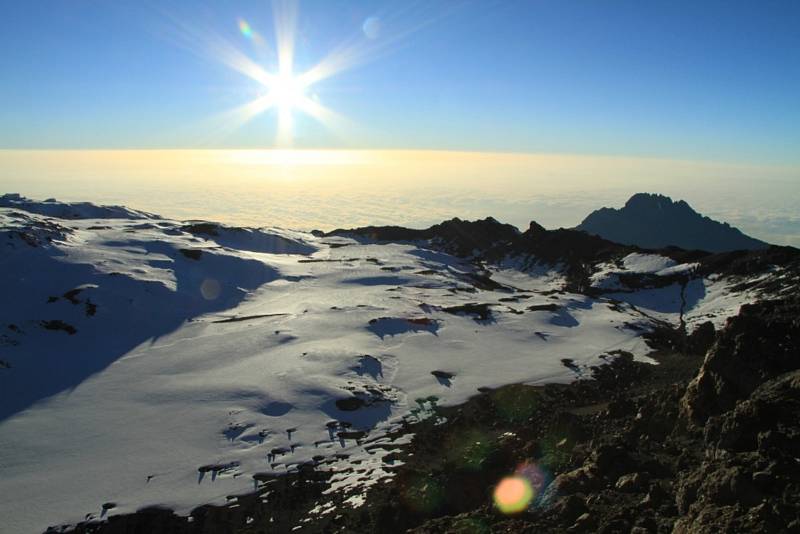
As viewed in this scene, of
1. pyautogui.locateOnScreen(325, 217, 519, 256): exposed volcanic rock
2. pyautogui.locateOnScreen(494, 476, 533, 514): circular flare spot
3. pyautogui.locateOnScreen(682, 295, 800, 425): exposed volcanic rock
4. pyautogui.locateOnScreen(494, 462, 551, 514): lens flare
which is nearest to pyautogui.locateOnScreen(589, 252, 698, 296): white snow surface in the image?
pyautogui.locateOnScreen(325, 217, 519, 256): exposed volcanic rock

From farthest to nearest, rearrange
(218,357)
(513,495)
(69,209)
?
(69,209)
(218,357)
(513,495)

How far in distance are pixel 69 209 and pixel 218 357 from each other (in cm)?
13158

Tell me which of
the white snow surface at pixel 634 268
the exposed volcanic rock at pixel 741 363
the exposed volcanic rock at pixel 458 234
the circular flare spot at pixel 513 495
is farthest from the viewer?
the exposed volcanic rock at pixel 458 234

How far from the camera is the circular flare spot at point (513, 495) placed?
16734mm

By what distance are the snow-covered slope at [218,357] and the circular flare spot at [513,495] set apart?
10.1m

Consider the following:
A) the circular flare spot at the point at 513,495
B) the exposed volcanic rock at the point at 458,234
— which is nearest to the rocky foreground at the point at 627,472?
the circular flare spot at the point at 513,495

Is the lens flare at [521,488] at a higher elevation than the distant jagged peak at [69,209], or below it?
below

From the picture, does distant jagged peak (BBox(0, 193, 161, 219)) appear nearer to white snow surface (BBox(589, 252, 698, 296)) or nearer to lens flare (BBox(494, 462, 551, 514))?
white snow surface (BBox(589, 252, 698, 296))

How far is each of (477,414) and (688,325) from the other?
50968 mm

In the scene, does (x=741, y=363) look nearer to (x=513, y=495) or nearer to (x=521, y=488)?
(x=521, y=488)

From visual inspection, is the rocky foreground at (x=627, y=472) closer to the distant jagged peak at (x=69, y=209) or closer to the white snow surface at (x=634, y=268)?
the white snow surface at (x=634, y=268)

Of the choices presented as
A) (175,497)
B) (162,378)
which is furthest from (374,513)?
(162,378)

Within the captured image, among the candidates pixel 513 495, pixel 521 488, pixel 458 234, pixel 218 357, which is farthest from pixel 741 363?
pixel 458 234

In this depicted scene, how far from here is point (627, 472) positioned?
15.8 m
